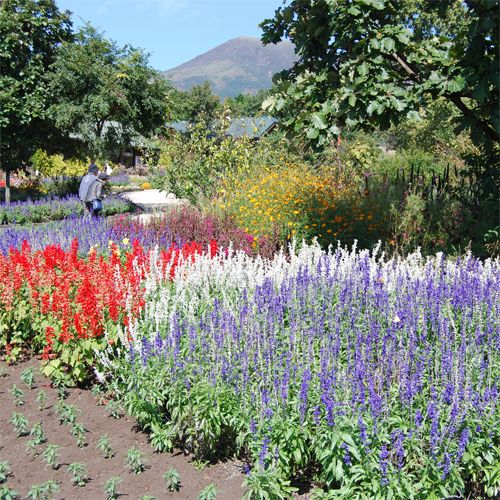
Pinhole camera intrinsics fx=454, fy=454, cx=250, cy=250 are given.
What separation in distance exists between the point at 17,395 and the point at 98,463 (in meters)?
1.10

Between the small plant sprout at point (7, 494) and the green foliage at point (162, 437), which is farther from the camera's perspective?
the green foliage at point (162, 437)

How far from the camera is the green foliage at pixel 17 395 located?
11.9 feet

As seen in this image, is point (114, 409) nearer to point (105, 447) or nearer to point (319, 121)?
point (105, 447)

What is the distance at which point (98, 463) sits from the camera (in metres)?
2.97

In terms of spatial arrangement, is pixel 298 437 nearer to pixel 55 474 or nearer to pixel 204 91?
pixel 55 474

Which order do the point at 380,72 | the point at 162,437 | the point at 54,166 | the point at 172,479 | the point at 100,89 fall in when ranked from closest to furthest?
the point at 172,479, the point at 162,437, the point at 380,72, the point at 100,89, the point at 54,166

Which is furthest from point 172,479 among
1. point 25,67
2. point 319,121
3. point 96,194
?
point 25,67

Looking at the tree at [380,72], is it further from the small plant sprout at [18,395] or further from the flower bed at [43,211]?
the flower bed at [43,211]

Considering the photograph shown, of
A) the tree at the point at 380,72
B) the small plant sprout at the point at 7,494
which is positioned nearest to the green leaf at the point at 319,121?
the tree at the point at 380,72

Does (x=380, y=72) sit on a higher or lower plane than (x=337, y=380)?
higher

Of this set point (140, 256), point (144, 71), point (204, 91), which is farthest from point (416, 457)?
point (204, 91)

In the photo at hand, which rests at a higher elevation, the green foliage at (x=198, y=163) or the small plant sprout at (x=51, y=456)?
the green foliage at (x=198, y=163)

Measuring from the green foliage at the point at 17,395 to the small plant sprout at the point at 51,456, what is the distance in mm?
834

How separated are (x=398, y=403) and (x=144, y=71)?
14.2 m
